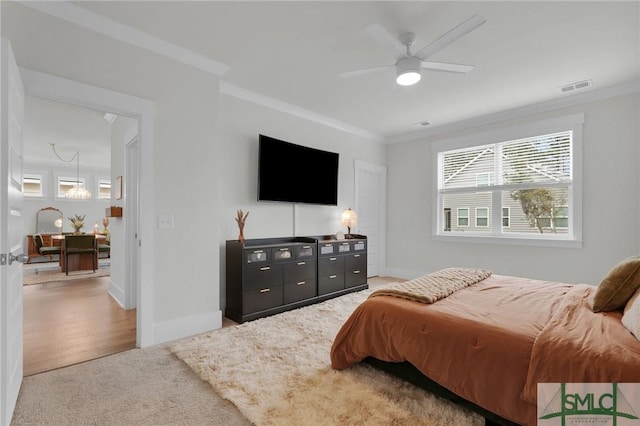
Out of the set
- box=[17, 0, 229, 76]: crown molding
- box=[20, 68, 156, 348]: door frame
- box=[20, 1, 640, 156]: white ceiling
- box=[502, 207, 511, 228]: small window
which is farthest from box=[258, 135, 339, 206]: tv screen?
box=[502, 207, 511, 228]: small window

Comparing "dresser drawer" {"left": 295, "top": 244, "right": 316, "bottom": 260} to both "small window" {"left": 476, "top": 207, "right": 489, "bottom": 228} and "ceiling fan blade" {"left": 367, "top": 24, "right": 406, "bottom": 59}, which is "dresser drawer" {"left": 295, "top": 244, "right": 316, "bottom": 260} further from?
"small window" {"left": 476, "top": 207, "right": 489, "bottom": 228}

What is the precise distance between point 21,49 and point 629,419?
4.02 metres

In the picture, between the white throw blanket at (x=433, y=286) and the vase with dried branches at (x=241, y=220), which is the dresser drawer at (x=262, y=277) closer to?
the vase with dried branches at (x=241, y=220)

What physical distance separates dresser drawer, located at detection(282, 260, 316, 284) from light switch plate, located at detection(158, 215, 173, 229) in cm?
139

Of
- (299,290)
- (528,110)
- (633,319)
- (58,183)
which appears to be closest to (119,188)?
(299,290)

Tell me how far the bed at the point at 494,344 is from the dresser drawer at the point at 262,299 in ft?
4.47

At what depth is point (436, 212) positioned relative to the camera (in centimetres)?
533

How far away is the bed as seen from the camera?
1.39 meters

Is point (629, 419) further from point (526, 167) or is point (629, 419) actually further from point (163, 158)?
point (526, 167)

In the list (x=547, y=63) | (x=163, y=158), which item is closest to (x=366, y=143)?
(x=547, y=63)

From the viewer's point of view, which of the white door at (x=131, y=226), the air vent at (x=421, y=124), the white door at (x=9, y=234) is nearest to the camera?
the white door at (x=9, y=234)

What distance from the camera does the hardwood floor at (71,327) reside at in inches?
99.3

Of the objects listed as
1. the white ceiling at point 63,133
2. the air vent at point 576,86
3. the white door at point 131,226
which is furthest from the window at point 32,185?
the air vent at point 576,86

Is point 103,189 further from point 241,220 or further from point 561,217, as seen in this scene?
point 561,217
